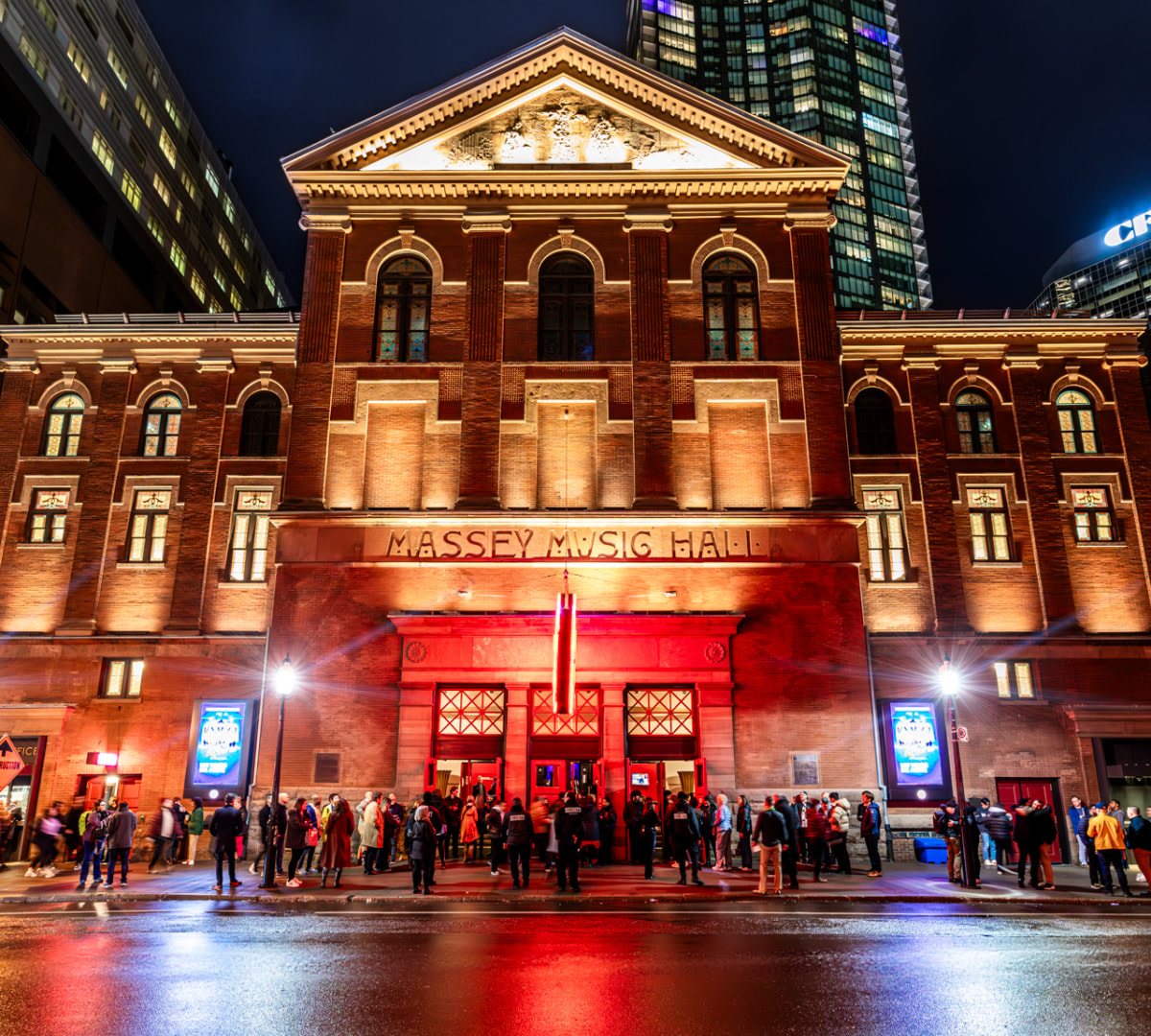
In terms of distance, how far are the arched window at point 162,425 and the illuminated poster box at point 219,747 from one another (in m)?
8.89

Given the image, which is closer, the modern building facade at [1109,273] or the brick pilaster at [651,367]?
the brick pilaster at [651,367]

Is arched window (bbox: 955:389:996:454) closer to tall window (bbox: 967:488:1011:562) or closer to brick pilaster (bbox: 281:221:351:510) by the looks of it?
tall window (bbox: 967:488:1011:562)

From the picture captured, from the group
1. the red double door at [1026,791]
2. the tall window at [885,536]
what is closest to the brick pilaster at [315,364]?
the tall window at [885,536]

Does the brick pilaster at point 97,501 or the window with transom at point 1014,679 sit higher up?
the brick pilaster at point 97,501

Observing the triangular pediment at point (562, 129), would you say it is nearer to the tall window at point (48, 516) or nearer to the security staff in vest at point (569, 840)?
the tall window at point (48, 516)

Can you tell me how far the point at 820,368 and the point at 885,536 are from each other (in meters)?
5.86

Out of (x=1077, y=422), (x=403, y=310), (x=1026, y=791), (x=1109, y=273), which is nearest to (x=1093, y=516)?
(x=1077, y=422)

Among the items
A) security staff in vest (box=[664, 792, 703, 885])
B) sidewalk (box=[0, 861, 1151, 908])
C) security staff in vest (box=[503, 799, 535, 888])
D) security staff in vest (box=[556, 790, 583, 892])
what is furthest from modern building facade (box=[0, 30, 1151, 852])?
security staff in vest (box=[556, 790, 583, 892])

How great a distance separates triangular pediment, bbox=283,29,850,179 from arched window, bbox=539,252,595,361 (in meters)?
Result: 3.31

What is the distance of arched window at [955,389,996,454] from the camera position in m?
30.6

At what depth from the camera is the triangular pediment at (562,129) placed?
29984 millimetres

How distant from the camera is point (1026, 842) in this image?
797 inches

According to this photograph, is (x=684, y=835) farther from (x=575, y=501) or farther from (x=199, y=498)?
(x=199, y=498)

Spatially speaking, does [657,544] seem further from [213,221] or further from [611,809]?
[213,221]
